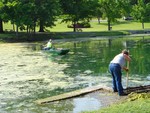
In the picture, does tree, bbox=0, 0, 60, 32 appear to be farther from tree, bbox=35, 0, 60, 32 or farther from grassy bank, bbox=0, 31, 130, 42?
grassy bank, bbox=0, 31, 130, 42

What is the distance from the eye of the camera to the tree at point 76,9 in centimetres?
7700

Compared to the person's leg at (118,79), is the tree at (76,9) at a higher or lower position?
higher

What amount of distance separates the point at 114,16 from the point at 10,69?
51.5 meters

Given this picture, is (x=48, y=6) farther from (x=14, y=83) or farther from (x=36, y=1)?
(x=14, y=83)

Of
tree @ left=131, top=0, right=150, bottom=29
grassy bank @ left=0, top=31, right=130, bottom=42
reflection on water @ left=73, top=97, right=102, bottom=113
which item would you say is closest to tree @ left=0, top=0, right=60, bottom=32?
grassy bank @ left=0, top=31, right=130, bottom=42

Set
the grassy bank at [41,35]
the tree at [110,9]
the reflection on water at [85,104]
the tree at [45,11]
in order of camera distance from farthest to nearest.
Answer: the tree at [110,9] → the tree at [45,11] → the grassy bank at [41,35] → the reflection on water at [85,104]

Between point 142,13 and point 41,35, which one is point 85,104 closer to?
point 41,35

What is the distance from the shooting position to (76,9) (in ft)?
251

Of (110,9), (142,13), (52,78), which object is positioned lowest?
(52,78)

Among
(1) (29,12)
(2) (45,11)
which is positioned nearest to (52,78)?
(1) (29,12)

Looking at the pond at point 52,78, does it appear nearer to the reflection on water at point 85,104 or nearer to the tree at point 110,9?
the reflection on water at point 85,104

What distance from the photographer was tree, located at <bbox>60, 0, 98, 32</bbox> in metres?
77.0

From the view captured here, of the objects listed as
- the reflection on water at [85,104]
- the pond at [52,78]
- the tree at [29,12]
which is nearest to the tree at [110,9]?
the tree at [29,12]

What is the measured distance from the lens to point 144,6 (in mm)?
87438
